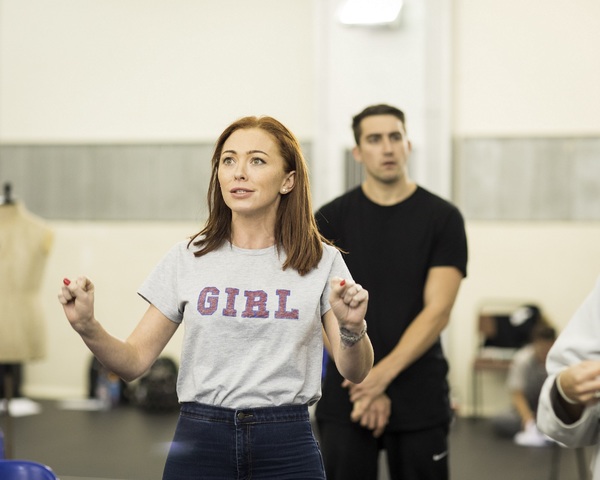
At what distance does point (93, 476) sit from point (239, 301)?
12.4 feet

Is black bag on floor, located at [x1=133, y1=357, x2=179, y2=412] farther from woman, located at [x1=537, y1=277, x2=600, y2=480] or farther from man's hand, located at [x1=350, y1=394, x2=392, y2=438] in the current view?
woman, located at [x1=537, y1=277, x2=600, y2=480]

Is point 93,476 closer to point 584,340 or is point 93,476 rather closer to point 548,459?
point 548,459

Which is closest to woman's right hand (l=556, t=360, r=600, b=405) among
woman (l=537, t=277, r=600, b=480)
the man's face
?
woman (l=537, t=277, r=600, b=480)

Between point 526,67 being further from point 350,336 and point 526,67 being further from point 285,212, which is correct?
point 350,336

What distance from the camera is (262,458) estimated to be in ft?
6.08

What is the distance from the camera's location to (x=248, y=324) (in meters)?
1.86

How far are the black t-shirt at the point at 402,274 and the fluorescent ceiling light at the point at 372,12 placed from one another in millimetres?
4379

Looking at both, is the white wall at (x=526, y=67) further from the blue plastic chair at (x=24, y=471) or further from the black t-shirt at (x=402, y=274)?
the blue plastic chair at (x=24, y=471)

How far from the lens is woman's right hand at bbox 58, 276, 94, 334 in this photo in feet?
5.91

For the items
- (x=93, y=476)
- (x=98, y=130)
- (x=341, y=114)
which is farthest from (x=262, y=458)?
(x=98, y=130)

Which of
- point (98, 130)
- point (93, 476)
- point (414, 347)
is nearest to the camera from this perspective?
point (414, 347)

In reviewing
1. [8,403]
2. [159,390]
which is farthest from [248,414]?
[159,390]

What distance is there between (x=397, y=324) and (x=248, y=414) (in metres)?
1.17

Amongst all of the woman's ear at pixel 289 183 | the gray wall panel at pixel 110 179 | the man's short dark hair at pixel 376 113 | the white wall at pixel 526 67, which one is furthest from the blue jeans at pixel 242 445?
the gray wall panel at pixel 110 179
